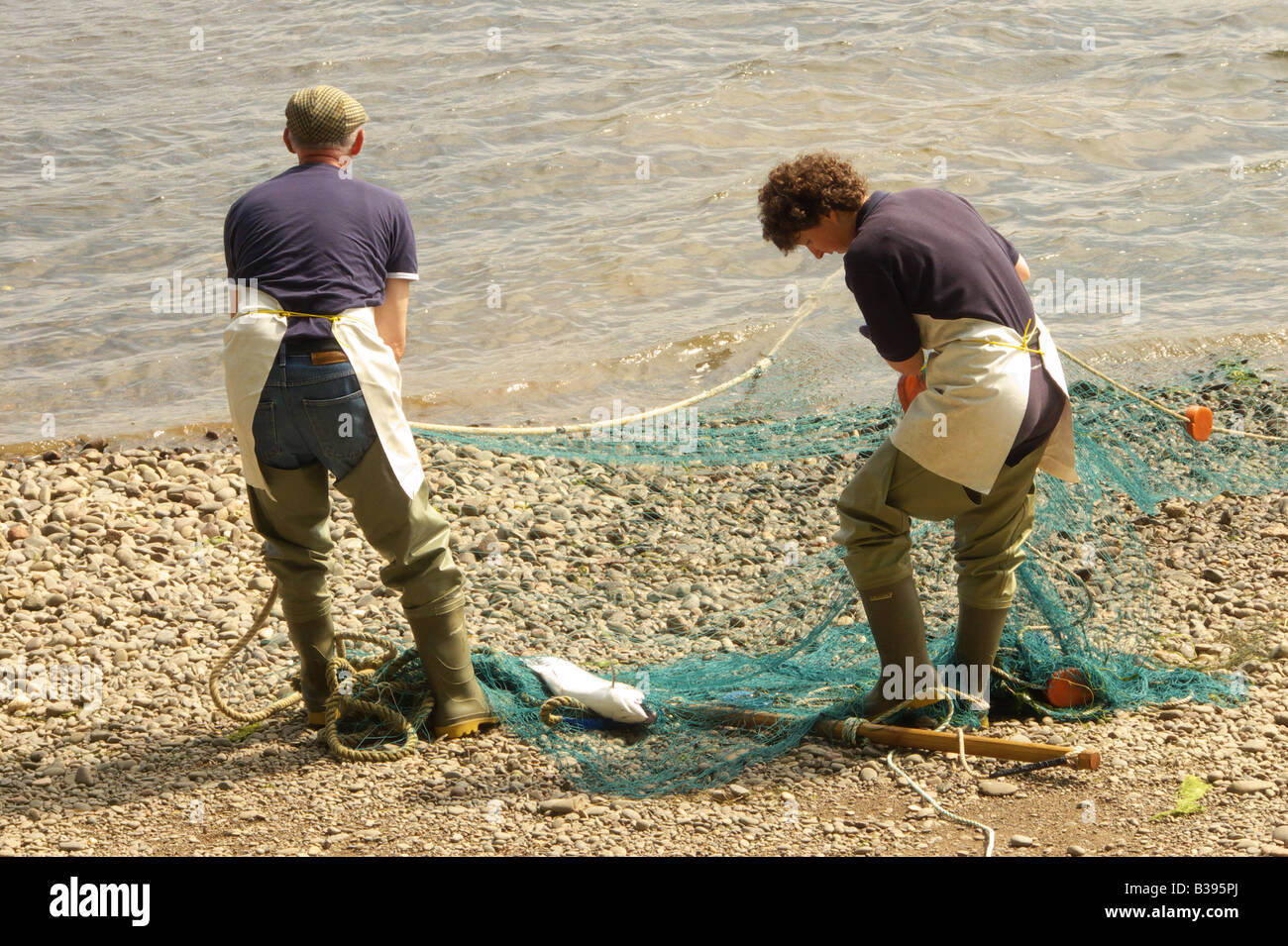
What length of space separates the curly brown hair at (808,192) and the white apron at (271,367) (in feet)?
4.16

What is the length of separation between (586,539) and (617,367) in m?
3.23

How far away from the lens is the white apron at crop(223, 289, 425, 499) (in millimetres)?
3885

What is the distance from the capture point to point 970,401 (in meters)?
3.73

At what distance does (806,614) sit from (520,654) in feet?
3.82

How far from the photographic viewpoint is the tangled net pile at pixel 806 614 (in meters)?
4.30

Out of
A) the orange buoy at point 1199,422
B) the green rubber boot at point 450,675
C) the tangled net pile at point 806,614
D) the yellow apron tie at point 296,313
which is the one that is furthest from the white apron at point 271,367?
the orange buoy at point 1199,422

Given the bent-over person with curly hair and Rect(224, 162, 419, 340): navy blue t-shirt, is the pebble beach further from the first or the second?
Rect(224, 162, 419, 340): navy blue t-shirt

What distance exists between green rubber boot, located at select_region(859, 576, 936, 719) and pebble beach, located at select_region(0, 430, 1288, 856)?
20 cm

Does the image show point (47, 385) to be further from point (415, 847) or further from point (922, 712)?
point (922, 712)

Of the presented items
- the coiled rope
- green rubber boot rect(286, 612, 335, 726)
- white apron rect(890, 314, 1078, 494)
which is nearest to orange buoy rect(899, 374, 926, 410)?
white apron rect(890, 314, 1078, 494)

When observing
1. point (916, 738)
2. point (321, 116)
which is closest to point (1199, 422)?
point (916, 738)

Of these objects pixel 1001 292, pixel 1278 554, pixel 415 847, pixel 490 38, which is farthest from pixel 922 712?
pixel 490 38

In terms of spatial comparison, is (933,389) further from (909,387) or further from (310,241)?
(310,241)

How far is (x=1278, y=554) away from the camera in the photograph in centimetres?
543
